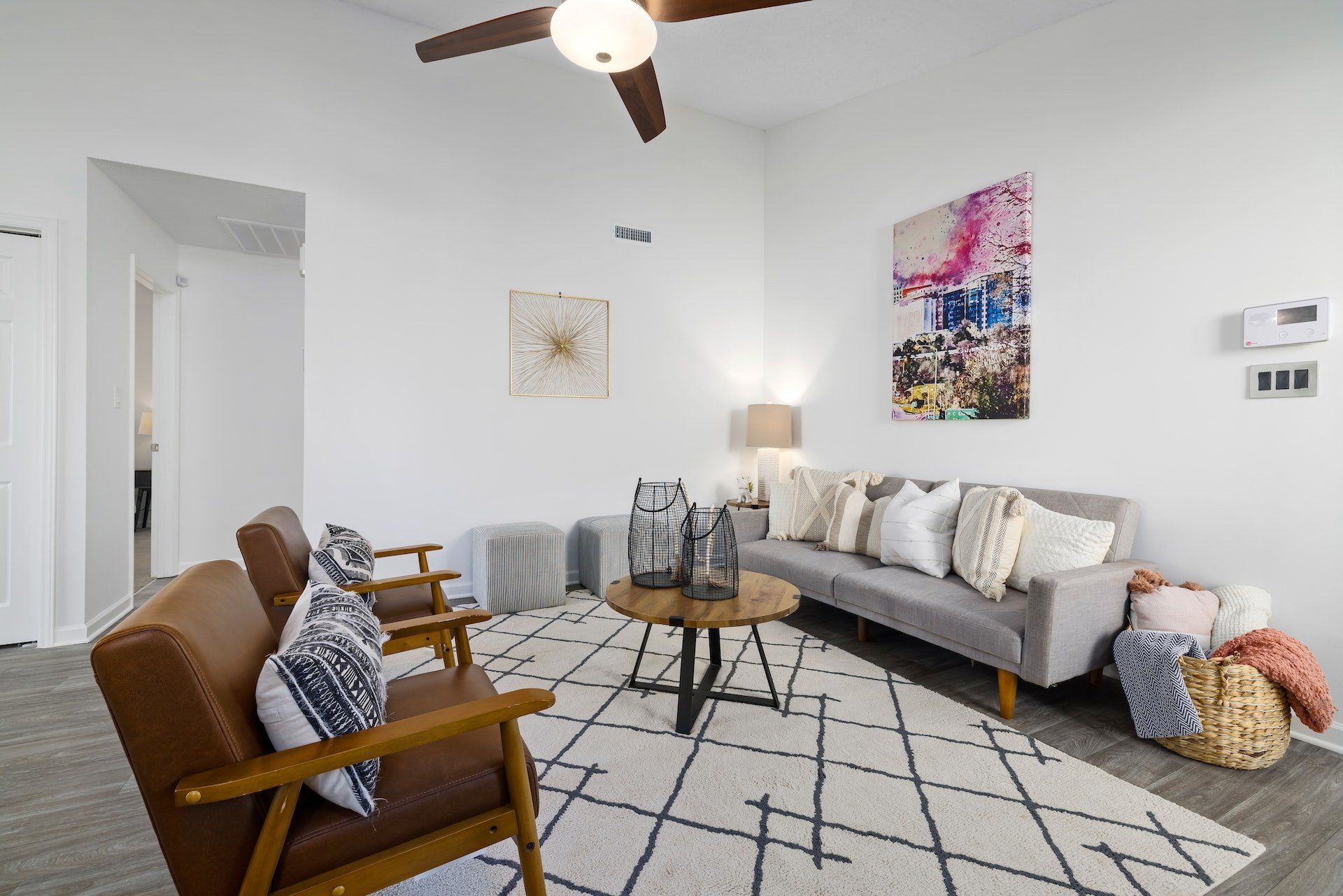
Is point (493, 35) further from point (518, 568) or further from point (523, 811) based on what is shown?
point (518, 568)

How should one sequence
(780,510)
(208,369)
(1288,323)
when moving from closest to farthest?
(1288,323) < (780,510) < (208,369)

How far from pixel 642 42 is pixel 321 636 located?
1.87m

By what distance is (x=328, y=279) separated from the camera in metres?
3.61

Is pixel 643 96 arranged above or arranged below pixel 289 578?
above

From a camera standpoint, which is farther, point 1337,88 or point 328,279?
point 328,279

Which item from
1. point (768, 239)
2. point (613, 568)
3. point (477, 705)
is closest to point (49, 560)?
point (613, 568)

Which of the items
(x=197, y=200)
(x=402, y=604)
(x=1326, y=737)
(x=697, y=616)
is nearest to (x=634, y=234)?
(x=197, y=200)

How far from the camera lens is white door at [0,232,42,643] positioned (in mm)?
3031

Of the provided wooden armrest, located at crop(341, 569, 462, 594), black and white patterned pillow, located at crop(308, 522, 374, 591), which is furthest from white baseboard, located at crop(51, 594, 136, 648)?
wooden armrest, located at crop(341, 569, 462, 594)

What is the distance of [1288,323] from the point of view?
7.74ft

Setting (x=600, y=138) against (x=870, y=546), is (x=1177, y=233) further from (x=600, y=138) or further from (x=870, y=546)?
(x=600, y=138)

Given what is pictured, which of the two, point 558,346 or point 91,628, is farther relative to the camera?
point 558,346

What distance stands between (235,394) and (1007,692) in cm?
528

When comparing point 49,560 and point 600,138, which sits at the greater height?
point 600,138
